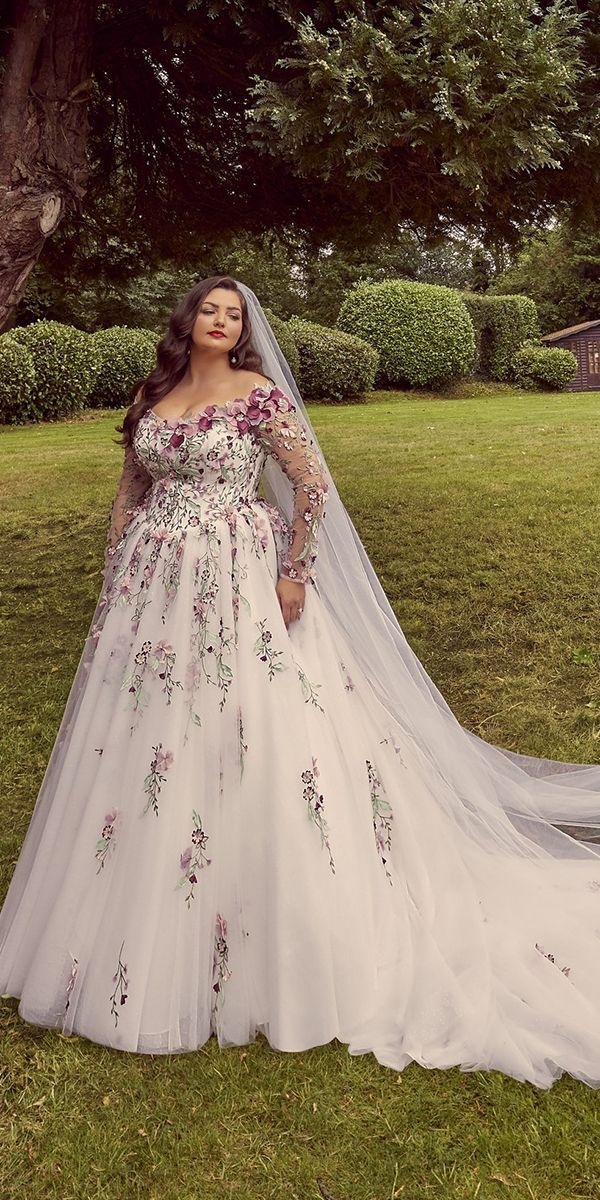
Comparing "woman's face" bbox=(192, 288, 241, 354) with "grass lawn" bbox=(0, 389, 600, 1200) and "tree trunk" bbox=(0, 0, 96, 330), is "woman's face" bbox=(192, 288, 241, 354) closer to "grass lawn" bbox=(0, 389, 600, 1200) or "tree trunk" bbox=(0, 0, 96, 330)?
"tree trunk" bbox=(0, 0, 96, 330)

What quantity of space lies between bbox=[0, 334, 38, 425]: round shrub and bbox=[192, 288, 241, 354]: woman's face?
47.7 ft

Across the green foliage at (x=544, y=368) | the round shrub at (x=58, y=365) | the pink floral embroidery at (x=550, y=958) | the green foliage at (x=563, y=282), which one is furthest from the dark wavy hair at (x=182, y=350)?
the green foliage at (x=563, y=282)

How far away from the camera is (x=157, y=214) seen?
20.8 ft

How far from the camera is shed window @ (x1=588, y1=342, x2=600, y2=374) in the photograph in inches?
1110

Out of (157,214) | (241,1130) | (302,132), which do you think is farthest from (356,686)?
(157,214)

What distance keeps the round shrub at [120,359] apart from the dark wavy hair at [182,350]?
51.5 feet

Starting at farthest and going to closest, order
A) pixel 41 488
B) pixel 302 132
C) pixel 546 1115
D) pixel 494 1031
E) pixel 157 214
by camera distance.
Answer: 1. pixel 41 488
2. pixel 157 214
3. pixel 302 132
4. pixel 494 1031
5. pixel 546 1115

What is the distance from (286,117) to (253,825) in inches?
106

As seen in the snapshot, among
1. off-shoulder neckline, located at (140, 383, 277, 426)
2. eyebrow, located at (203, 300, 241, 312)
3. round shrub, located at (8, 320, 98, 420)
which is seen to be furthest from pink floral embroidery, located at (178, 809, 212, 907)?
round shrub, located at (8, 320, 98, 420)

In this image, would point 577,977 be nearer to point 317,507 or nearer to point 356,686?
point 356,686

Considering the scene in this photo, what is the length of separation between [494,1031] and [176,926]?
0.94 metres

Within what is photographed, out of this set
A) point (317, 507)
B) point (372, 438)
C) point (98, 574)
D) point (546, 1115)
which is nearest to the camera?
point (546, 1115)

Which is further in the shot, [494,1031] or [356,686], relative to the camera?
[356,686]

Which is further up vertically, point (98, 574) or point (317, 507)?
point (317, 507)
